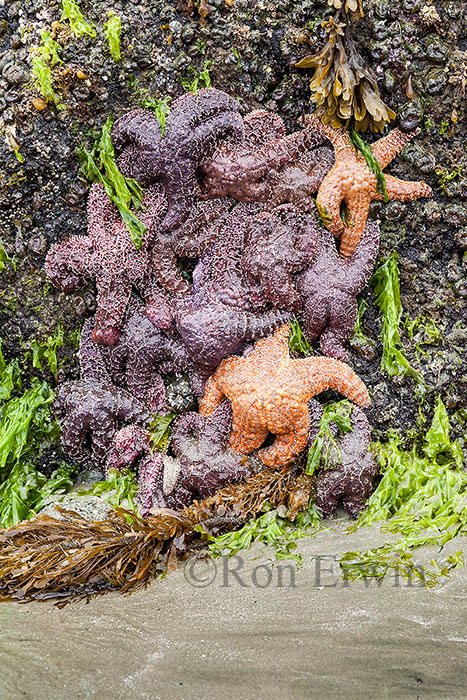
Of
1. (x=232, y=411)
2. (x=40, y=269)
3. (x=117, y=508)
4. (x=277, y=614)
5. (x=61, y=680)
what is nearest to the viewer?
(x=61, y=680)

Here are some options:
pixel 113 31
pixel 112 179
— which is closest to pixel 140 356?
pixel 112 179

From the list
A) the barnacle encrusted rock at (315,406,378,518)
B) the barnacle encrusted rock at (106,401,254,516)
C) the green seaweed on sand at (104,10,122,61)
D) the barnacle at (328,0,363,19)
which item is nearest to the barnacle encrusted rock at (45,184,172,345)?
the barnacle encrusted rock at (106,401,254,516)

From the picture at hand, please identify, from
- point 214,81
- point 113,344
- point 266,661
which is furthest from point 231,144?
point 266,661

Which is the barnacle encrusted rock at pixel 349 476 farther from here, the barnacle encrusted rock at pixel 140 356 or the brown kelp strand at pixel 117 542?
the barnacle encrusted rock at pixel 140 356

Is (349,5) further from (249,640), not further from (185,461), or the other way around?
(249,640)

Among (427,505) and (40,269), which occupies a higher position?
(40,269)

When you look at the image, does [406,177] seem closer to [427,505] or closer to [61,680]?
[427,505]
